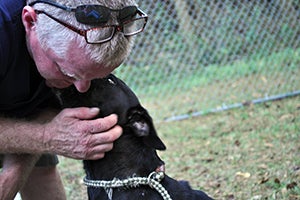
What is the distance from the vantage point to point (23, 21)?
122 inches

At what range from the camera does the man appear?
2902mm

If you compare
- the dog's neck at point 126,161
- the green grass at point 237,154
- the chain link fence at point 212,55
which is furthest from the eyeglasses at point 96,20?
the chain link fence at point 212,55

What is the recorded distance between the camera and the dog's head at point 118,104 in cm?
326

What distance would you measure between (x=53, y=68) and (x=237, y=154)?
2884 millimetres

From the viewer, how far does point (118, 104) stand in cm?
329

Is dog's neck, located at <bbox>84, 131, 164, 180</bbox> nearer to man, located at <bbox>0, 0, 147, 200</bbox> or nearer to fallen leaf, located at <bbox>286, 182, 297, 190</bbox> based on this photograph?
man, located at <bbox>0, 0, 147, 200</bbox>

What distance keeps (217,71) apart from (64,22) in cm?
606

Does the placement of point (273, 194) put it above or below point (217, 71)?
above

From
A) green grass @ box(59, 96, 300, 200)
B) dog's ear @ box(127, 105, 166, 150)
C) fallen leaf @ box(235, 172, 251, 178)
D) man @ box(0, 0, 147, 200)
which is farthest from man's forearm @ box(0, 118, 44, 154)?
fallen leaf @ box(235, 172, 251, 178)

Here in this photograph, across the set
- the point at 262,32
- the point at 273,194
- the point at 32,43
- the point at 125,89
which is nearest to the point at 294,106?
the point at 262,32

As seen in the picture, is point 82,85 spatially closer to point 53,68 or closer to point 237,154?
point 53,68

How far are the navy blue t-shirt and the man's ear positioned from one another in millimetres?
105

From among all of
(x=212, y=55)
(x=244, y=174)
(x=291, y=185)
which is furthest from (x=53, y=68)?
(x=212, y=55)

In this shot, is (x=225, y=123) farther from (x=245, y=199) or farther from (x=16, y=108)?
(x=16, y=108)
